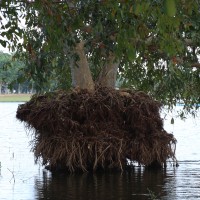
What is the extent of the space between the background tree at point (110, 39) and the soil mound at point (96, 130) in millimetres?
1013

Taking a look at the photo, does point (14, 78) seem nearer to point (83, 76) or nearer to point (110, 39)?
point (110, 39)

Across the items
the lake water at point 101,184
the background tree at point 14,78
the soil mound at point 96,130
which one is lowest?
the lake water at point 101,184

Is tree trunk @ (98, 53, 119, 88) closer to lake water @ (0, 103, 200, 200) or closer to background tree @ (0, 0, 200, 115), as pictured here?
background tree @ (0, 0, 200, 115)

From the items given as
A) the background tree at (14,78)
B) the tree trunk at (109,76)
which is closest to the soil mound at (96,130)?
the tree trunk at (109,76)

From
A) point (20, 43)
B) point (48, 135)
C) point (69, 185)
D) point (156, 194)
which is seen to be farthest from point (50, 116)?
point (20, 43)

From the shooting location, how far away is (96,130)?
26906 millimetres

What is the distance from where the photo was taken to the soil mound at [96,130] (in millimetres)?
26359

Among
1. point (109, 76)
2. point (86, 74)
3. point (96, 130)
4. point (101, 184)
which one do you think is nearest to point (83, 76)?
point (86, 74)

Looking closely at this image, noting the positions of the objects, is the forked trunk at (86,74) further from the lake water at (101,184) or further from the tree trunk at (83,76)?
the lake water at (101,184)

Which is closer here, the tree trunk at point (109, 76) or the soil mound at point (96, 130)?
the soil mound at point (96, 130)

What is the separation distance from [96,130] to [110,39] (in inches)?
398

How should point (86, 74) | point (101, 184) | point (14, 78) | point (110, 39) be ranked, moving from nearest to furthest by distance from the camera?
1. point (110, 39)
2. point (14, 78)
3. point (101, 184)
4. point (86, 74)

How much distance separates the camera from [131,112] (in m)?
27.6

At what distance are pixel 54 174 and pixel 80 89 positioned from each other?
3.16 metres
